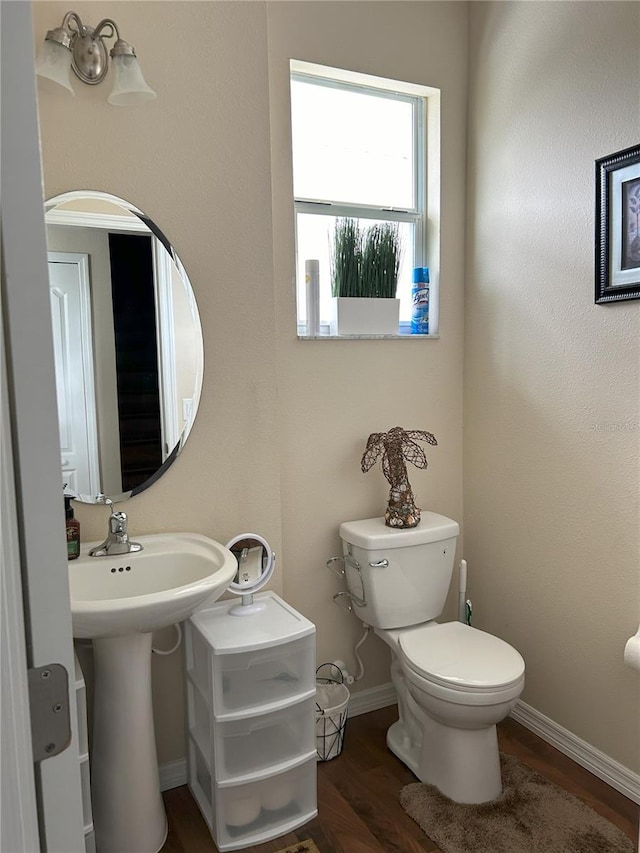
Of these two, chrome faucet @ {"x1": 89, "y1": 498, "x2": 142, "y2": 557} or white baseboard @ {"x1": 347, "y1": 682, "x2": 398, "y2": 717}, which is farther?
white baseboard @ {"x1": 347, "y1": 682, "x2": 398, "y2": 717}

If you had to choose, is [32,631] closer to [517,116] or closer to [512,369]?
[512,369]

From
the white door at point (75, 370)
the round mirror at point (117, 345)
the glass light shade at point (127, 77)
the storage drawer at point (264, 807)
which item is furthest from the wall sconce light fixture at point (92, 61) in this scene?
the storage drawer at point (264, 807)

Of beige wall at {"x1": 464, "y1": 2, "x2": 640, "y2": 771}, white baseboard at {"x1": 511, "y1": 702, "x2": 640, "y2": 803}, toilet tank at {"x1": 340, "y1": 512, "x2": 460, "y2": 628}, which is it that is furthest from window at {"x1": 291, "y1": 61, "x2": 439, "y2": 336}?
white baseboard at {"x1": 511, "y1": 702, "x2": 640, "y2": 803}

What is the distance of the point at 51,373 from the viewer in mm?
603

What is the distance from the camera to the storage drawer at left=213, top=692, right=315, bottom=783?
6.04 feet

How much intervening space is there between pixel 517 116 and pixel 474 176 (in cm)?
29

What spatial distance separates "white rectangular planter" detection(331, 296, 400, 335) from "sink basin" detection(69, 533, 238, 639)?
3.10 feet

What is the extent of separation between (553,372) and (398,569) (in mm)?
874

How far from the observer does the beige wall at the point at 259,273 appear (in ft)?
6.45

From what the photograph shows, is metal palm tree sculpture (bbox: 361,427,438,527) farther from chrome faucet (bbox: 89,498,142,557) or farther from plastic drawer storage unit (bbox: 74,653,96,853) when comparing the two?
plastic drawer storage unit (bbox: 74,653,96,853)

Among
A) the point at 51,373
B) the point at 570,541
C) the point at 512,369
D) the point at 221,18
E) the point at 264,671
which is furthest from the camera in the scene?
the point at 512,369

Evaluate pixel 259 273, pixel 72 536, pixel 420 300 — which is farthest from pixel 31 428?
pixel 420 300

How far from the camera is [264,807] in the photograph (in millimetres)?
1922

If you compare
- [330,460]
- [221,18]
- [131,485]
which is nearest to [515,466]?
[330,460]
